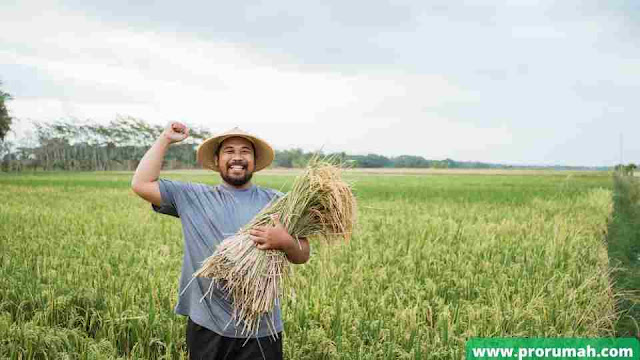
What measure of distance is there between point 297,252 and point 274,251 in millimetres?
177

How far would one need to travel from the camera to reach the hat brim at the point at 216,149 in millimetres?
3271

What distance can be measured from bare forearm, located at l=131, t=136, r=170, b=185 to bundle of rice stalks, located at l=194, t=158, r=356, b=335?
0.58 m

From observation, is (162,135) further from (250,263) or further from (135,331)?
(135,331)

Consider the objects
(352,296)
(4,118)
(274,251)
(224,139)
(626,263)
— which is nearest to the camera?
(274,251)

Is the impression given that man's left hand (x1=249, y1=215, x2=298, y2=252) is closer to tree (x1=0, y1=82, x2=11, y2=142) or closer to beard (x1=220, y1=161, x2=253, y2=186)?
beard (x1=220, y1=161, x2=253, y2=186)

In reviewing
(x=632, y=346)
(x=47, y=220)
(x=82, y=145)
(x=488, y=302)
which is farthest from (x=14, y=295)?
(x=82, y=145)

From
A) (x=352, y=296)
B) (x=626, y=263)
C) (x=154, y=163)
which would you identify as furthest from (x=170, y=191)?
(x=626, y=263)

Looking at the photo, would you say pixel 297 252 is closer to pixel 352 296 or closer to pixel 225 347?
pixel 225 347

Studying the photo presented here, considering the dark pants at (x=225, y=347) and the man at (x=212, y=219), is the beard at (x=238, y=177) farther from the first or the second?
the dark pants at (x=225, y=347)

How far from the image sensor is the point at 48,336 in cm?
393

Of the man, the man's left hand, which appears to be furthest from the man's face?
the man's left hand

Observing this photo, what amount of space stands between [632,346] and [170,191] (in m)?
4.05

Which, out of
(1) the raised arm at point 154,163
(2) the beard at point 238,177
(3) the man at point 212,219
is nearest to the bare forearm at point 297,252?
(3) the man at point 212,219

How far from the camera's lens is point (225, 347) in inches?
119
